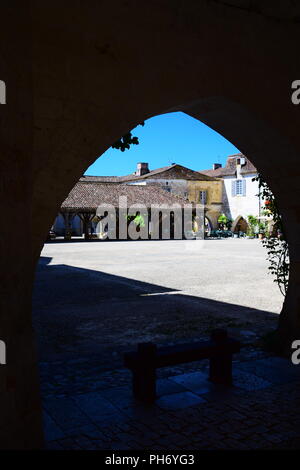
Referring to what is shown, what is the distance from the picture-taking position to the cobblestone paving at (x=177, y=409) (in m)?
3.14

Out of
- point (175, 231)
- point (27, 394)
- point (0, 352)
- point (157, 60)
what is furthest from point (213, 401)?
point (175, 231)

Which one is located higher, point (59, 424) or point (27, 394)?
point (27, 394)

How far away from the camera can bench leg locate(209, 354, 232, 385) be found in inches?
167

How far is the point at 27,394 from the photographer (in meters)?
2.51

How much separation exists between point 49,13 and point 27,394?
2.42 m

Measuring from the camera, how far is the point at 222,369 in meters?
4.24

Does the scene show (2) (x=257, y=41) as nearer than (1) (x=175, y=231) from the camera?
Yes

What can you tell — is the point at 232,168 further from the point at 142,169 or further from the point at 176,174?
the point at 142,169

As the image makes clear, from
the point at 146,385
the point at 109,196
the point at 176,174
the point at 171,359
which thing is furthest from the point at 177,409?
the point at 176,174

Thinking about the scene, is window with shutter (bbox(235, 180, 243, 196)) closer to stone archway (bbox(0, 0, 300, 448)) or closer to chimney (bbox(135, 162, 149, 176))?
chimney (bbox(135, 162, 149, 176))

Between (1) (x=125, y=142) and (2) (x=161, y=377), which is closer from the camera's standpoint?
(2) (x=161, y=377)

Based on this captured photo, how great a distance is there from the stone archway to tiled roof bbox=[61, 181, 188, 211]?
107ft

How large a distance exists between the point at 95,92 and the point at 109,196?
3667 cm
